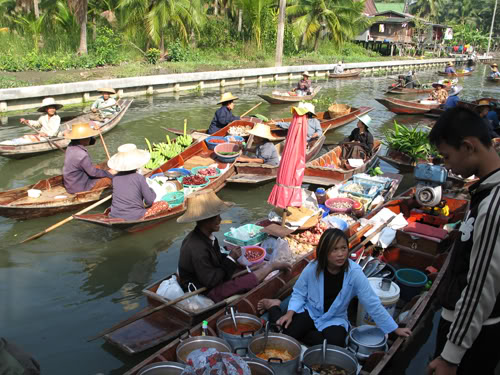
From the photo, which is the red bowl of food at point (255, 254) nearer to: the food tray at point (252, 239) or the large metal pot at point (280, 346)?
the food tray at point (252, 239)

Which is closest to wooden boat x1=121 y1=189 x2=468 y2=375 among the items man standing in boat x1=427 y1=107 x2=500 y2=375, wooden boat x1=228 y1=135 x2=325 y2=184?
man standing in boat x1=427 y1=107 x2=500 y2=375

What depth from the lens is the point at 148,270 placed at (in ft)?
20.7

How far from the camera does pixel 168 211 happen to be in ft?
23.0

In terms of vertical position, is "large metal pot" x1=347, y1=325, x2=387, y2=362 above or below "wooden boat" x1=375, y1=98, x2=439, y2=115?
below

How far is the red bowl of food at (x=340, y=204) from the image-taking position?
6.89 metres

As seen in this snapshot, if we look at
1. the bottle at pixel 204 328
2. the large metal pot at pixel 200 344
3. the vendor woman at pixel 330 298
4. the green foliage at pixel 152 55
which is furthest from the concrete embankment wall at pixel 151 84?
the vendor woman at pixel 330 298

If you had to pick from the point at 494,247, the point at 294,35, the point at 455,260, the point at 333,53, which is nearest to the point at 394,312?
the point at 455,260

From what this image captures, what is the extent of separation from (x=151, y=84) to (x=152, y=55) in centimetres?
433

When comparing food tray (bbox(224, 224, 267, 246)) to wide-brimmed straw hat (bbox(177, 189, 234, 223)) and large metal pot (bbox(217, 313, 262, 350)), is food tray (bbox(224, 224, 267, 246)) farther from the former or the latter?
large metal pot (bbox(217, 313, 262, 350))

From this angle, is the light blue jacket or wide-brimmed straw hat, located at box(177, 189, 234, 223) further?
wide-brimmed straw hat, located at box(177, 189, 234, 223)

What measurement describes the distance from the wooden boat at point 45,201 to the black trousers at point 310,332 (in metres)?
4.96

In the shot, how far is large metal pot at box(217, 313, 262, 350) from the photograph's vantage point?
11.8ft

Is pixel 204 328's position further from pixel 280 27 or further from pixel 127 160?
pixel 280 27

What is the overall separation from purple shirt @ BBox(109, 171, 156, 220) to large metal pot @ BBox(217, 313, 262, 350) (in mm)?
3187
